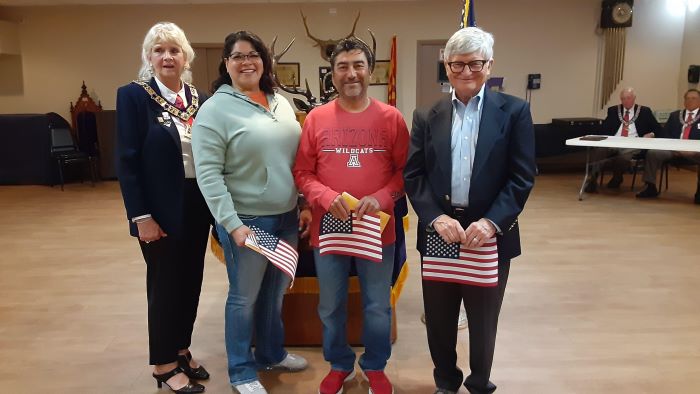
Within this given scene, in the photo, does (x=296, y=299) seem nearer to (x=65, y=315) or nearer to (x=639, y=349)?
(x=65, y=315)

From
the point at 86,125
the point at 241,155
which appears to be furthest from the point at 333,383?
the point at 86,125

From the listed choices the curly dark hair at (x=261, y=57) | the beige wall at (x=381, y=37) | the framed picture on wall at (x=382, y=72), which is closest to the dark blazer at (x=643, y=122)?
the beige wall at (x=381, y=37)

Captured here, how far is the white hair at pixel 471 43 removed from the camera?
1.79 m

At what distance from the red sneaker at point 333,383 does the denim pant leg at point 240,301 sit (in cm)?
30

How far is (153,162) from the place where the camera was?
2096 millimetres

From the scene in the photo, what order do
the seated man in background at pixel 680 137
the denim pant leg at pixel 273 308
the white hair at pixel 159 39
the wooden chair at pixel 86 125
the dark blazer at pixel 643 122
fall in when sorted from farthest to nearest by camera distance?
the wooden chair at pixel 86 125, the dark blazer at pixel 643 122, the seated man in background at pixel 680 137, the denim pant leg at pixel 273 308, the white hair at pixel 159 39

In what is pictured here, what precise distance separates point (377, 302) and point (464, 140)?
0.76 meters

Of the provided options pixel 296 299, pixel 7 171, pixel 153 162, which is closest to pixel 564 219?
pixel 296 299

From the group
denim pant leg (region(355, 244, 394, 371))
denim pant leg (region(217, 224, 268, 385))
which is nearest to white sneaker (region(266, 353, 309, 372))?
denim pant leg (region(217, 224, 268, 385))

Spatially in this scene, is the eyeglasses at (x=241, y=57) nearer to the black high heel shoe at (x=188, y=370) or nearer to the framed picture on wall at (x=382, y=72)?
the black high heel shoe at (x=188, y=370)

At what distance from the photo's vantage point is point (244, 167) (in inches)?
81.2

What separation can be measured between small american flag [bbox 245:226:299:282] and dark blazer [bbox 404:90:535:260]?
0.57 meters

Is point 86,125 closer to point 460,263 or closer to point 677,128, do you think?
point 460,263

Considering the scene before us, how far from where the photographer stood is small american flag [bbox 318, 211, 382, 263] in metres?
2.05
